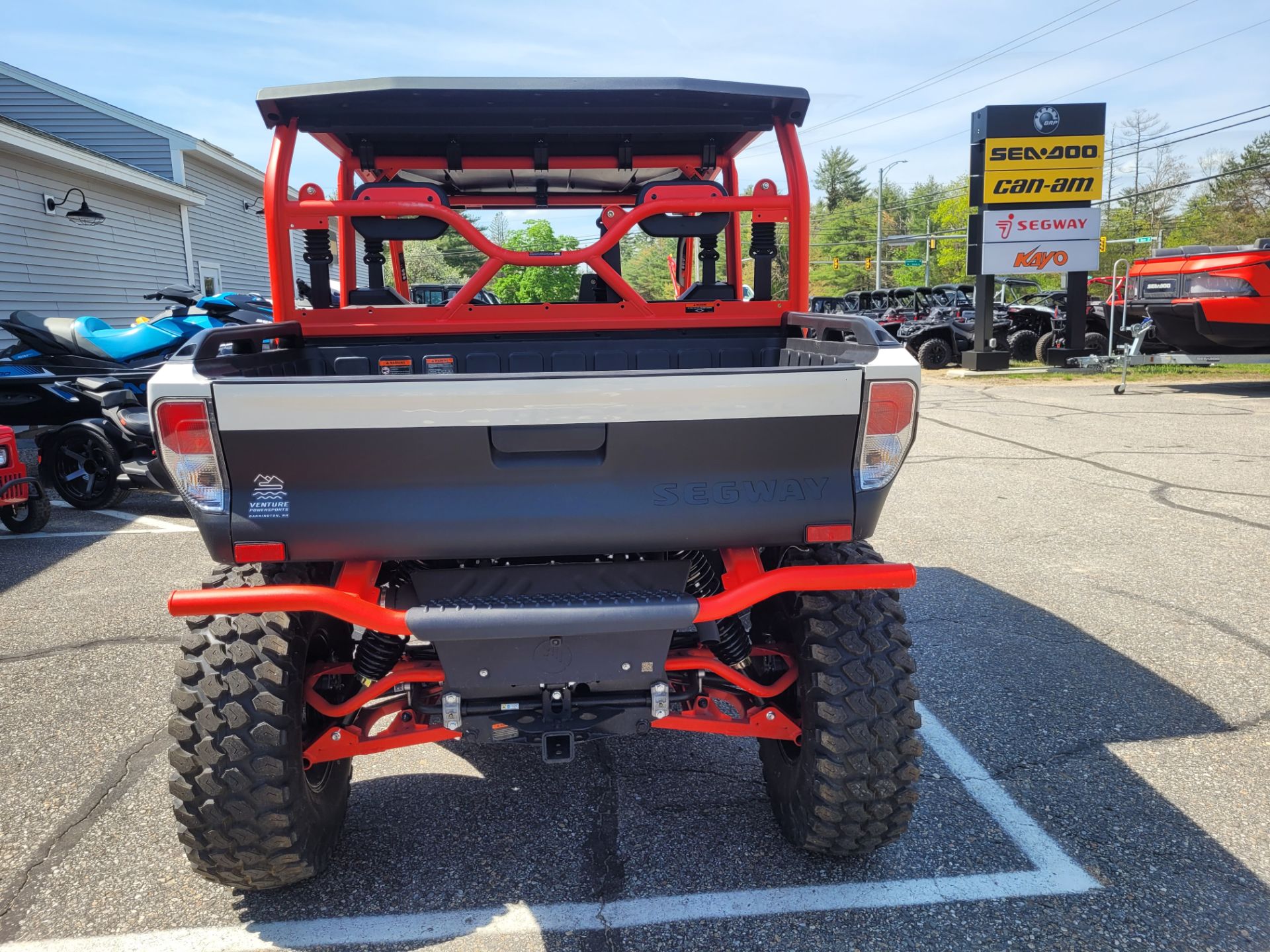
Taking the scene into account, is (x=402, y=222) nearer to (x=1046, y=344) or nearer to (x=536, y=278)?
(x=536, y=278)

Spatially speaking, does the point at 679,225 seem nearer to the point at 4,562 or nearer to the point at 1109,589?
the point at 1109,589

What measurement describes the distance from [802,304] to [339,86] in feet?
6.06

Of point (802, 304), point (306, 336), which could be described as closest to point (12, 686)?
point (306, 336)

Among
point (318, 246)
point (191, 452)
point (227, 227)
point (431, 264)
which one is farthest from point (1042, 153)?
point (431, 264)

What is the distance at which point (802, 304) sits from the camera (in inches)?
139

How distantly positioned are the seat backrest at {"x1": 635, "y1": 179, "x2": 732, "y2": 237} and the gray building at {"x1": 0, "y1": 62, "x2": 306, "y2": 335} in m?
9.48

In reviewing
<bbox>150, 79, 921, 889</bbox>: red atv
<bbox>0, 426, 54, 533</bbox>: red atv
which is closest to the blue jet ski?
<bbox>0, 426, 54, 533</bbox>: red atv

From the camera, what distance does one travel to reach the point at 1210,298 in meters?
13.9

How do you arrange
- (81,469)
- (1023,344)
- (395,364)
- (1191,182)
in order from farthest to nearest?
(1191,182), (1023,344), (81,469), (395,364)

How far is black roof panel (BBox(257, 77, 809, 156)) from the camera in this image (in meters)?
3.04

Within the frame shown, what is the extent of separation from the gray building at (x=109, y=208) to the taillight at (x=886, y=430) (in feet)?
35.6

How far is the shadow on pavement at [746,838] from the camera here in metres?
2.51

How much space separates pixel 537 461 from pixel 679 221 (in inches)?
61.4

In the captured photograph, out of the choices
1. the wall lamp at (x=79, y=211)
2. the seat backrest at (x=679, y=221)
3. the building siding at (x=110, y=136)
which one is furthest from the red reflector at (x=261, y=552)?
the building siding at (x=110, y=136)
